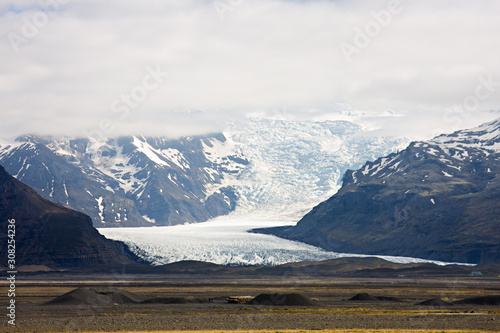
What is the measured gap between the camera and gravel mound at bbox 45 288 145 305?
107 meters

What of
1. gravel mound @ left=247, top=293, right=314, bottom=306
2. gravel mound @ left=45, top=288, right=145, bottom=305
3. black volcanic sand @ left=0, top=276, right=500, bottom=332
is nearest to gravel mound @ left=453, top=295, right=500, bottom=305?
black volcanic sand @ left=0, top=276, right=500, bottom=332

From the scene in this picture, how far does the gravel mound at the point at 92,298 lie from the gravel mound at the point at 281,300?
75.4 feet

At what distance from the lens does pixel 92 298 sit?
109750 millimetres

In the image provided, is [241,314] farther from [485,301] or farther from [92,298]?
[485,301]

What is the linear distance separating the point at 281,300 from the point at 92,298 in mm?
32984

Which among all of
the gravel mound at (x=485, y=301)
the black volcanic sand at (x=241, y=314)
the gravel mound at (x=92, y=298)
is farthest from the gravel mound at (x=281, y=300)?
the gravel mound at (x=485, y=301)

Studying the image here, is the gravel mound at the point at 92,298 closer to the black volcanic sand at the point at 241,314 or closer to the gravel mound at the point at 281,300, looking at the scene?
the black volcanic sand at the point at 241,314

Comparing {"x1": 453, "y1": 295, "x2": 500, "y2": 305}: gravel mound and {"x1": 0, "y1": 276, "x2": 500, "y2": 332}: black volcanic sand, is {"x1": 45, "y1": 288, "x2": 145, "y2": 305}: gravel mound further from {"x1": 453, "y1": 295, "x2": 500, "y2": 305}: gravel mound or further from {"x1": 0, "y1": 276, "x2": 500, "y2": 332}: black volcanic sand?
{"x1": 453, "y1": 295, "x2": 500, "y2": 305}: gravel mound

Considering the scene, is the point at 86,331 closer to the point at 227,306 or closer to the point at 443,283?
the point at 227,306

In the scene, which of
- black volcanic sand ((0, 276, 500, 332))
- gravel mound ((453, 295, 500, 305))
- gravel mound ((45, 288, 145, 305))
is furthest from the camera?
gravel mound ((453, 295, 500, 305))

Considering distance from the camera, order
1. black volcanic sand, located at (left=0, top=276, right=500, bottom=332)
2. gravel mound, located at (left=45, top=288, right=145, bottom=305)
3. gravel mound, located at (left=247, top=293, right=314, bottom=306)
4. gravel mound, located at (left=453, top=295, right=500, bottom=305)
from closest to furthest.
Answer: black volcanic sand, located at (left=0, top=276, right=500, bottom=332) < gravel mound, located at (left=247, top=293, right=314, bottom=306) < gravel mound, located at (left=45, top=288, right=145, bottom=305) < gravel mound, located at (left=453, top=295, right=500, bottom=305)

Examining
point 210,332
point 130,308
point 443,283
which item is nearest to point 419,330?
point 210,332

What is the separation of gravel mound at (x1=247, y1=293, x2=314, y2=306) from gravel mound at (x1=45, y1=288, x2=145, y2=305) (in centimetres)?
2298

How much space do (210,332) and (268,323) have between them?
10.6 m
